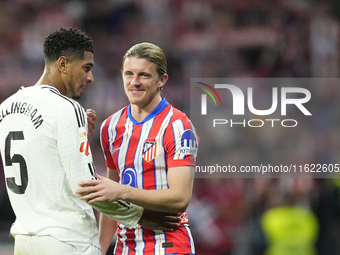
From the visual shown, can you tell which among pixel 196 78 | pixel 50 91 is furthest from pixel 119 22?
pixel 50 91

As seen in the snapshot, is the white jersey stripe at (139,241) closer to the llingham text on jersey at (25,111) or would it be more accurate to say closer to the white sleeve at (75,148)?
the white sleeve at (75,148)

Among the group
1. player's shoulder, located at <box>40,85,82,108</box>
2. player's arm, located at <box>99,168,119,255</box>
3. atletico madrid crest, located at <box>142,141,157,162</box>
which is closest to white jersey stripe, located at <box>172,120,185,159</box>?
atletico madrid crest, located at <box>142,141,157,162</box>

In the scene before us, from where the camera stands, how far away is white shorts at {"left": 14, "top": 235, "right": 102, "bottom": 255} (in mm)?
2166

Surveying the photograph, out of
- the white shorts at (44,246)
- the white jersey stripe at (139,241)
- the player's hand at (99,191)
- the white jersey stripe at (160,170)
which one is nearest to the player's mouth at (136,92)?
the white jersey stripe at (160,170)

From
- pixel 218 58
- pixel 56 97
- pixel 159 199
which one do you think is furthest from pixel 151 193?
pixel 218 58

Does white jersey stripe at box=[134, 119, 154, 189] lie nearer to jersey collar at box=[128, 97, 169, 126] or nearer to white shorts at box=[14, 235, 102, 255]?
jersey collar at box=[128, 97, 169, 126]

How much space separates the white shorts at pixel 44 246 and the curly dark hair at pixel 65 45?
37.6 inches

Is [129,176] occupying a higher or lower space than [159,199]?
higher

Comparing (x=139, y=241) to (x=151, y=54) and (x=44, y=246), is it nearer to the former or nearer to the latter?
(x=44, y=246)

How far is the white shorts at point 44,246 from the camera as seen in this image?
7.11ft

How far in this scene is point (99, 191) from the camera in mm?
2246

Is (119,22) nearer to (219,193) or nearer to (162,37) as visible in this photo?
(162,37)

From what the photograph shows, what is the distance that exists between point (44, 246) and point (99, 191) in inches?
14.4

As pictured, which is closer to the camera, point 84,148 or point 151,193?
point 84,148
